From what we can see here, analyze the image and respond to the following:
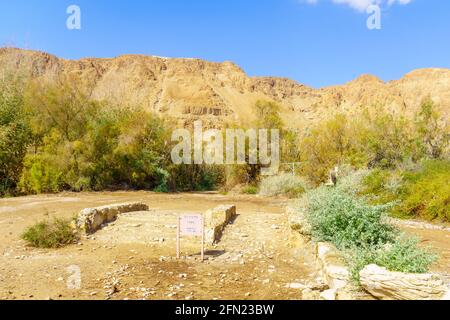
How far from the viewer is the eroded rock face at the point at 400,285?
13.1 ft

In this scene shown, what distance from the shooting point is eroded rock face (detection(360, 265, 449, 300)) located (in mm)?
4000

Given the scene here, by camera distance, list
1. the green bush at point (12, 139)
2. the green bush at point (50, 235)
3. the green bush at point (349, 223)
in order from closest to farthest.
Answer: the green bush at point (349, 223)
the green bush at point (50, 235)
the green bush at point (12, 139)

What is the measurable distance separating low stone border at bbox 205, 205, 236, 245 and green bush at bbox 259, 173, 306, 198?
19.9 feet

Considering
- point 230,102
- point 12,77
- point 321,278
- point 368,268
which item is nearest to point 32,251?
point 321,278

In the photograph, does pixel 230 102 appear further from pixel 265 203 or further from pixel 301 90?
pixel 265 203

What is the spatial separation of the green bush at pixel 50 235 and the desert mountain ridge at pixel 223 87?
5825 cm

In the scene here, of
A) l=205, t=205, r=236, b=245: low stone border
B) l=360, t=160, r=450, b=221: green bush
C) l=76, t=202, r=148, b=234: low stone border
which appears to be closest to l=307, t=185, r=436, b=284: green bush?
l=205, t=205, r=236, b=245: low stone border

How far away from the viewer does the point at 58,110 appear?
62.8ft

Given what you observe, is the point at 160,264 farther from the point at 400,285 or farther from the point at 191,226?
the point at 400,285

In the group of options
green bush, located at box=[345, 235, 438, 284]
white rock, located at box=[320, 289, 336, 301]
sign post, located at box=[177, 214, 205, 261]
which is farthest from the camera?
sign post, located at box=[177, 214, 205, 261]

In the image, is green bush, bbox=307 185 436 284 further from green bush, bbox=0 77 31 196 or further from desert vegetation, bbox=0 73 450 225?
green bush, bbox=0 77 31 196

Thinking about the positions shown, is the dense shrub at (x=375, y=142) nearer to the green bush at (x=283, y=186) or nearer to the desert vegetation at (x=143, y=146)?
the desert vegetation at (x=143, y=146)

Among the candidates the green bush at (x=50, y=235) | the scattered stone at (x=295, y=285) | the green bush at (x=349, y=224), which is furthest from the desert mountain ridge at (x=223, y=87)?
the scattered stone at (x=295, y=285)

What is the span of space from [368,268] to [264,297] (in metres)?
1.37
